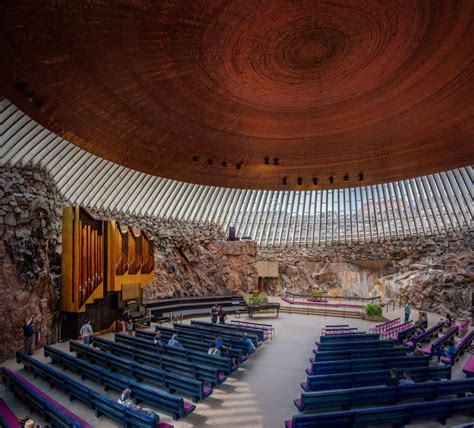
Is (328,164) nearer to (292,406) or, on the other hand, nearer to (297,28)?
(297,28)

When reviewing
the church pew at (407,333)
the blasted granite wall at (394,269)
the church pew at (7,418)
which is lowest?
the church pew at (407,333)

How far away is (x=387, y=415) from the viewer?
532 centimetres

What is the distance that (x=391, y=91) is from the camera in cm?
891

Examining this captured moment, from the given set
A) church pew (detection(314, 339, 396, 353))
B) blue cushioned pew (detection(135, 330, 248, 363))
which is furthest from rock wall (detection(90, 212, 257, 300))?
church pew (detection(314, 339, 396, 353))

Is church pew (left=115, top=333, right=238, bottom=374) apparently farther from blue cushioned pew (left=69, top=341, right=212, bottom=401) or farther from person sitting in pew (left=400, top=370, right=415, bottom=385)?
person sitting in pew (left=400, top=370, right=415, bottom=385)

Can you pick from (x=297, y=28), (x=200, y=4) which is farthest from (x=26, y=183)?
(x=297, y=28)

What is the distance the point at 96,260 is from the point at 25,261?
2512 mm

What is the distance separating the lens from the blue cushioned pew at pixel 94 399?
5.09 meters

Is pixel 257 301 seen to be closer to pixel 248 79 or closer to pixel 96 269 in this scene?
pixel 96 269

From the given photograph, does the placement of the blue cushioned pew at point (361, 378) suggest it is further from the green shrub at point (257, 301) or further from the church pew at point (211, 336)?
the green shrub at point (257, 301)

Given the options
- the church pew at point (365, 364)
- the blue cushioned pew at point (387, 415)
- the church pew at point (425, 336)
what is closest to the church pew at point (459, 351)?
the church pew at point (425, 336)

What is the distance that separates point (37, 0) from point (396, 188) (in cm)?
2571

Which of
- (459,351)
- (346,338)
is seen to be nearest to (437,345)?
(459,351)

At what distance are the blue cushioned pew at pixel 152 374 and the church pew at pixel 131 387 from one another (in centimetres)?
31
